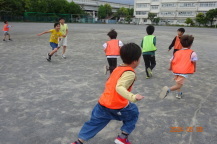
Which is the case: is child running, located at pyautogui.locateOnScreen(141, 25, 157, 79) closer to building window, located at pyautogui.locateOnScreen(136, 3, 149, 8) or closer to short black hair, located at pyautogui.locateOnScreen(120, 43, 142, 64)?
short black hair, located at pyautogui.locateOnScreen(120, 43, 142, 64)

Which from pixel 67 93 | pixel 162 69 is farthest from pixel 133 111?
pixel 162 69

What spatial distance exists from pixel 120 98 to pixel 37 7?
2300 inches

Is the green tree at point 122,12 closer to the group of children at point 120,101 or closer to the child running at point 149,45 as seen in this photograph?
the child running at point 149,45

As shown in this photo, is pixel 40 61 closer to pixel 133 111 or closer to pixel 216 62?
pixel 133 111

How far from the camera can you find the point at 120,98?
2.40m

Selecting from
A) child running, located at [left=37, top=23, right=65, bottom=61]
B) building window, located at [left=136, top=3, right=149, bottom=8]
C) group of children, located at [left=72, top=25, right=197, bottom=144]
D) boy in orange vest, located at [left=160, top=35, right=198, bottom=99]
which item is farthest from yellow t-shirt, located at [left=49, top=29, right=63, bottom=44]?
building window, located at [left=136, top=3, right=149, bottom=8]

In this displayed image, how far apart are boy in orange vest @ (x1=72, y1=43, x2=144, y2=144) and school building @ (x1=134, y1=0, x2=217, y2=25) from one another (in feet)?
263

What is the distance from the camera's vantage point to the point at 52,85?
5.22 meters

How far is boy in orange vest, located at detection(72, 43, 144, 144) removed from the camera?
2.22 m

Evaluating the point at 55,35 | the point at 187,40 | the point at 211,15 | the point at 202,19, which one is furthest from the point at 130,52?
the point at 202,19

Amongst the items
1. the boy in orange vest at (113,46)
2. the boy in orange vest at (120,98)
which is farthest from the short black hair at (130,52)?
the boy in orange vest at (113,46)

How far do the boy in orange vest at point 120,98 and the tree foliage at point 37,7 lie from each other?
49.8 m

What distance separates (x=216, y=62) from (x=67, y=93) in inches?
271

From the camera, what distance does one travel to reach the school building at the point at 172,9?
236 feet
